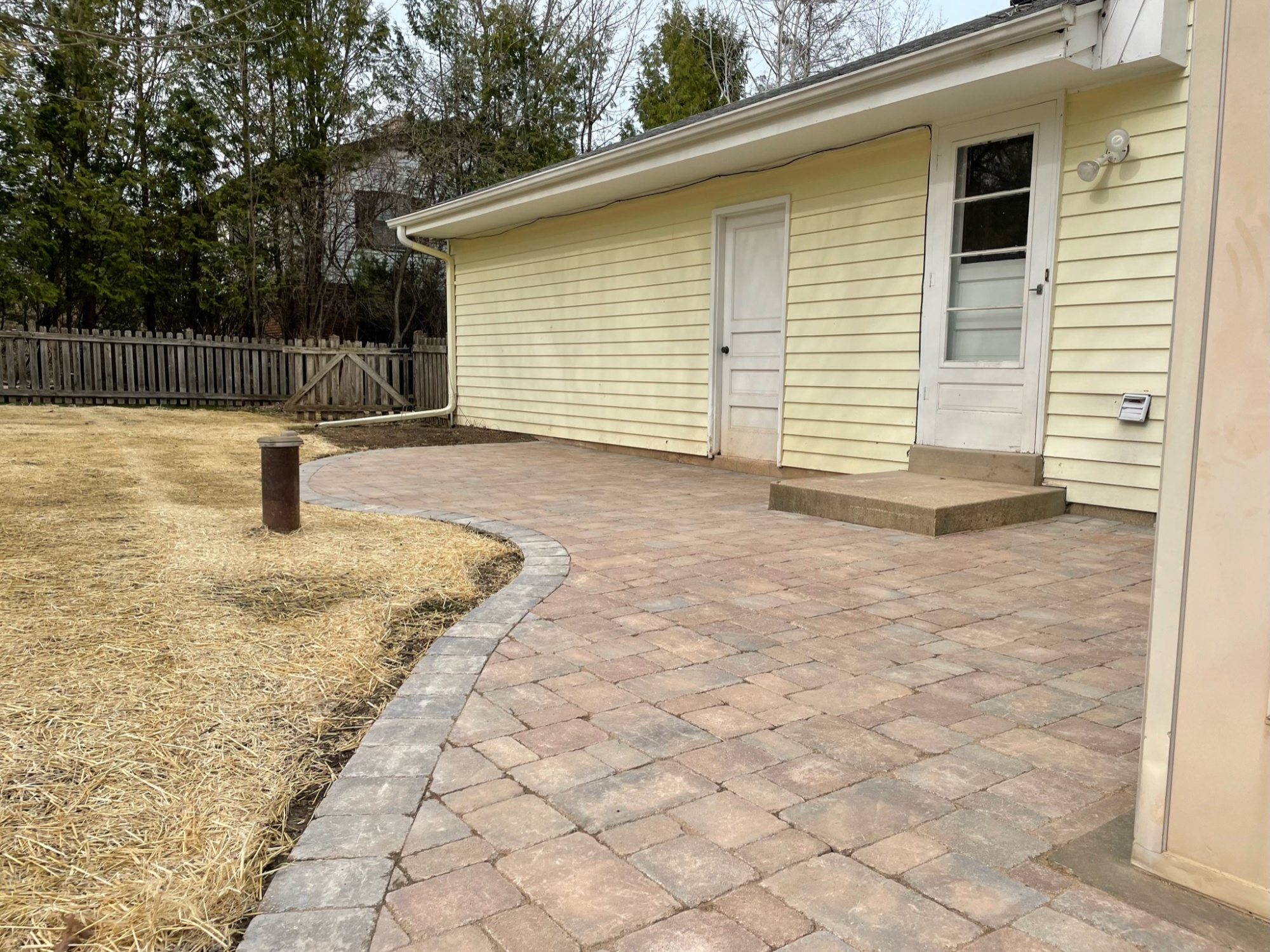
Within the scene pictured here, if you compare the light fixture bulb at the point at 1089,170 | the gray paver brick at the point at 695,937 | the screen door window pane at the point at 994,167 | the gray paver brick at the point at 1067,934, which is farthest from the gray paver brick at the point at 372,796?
the screen door window pane at the point at 994,167

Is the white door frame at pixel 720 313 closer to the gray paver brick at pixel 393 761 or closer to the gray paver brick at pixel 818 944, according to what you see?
the gray paver brick at pixel 393 761

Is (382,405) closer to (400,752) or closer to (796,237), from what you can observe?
(796,237)

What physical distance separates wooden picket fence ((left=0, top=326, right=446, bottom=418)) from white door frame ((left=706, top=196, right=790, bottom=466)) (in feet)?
20.6

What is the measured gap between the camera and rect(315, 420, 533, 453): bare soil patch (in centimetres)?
941

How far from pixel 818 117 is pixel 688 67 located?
47.8 feet

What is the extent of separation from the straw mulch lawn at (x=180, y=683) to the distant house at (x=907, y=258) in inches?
121

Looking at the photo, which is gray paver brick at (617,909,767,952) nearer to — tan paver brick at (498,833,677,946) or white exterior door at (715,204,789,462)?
tan paver brick at (498,833,677,946)

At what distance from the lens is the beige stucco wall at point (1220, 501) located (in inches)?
53.9

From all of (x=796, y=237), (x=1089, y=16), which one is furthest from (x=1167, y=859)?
(x=796, y=237)

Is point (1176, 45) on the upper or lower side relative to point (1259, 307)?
upper

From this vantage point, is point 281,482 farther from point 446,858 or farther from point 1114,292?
point 1114,292

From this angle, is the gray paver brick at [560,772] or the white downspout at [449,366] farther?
the white downspout at [449,366]

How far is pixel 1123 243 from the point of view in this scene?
16.1 ft

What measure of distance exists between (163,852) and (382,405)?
11.4m
